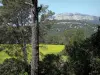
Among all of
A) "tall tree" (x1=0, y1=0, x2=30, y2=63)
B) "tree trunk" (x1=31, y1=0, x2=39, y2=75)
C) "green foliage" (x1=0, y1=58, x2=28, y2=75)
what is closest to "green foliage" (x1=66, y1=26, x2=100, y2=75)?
"green foliage" (x1=0, y1=58, x2=28, y2=75)

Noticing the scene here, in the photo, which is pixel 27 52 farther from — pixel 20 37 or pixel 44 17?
pixel 44 17

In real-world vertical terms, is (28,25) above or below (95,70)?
above

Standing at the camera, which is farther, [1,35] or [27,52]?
[27,52]

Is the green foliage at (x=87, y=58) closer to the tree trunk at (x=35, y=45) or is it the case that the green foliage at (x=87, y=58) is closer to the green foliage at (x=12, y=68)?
the green foliage at (x=12, y=68)

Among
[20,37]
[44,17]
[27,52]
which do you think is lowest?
A: [27,52]

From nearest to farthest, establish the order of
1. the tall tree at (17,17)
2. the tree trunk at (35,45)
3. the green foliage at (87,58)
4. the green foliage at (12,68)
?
the tree trunk at (35,45), the green foliage at (12,68), the green foliage at (87,58), the tall tree at (17,17)

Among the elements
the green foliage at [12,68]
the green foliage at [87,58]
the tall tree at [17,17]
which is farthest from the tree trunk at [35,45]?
the tall tree at [17,17]

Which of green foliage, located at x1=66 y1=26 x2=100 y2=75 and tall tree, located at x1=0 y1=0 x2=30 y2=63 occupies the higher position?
tall tree, located at x1=0 y1=0 x2=30 y2=63

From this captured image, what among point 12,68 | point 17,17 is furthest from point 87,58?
point 17,17

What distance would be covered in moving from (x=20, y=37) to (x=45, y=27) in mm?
2476

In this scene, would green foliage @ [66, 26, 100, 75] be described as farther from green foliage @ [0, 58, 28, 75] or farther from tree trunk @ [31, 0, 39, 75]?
tree trunk @ [31, 0, 39, 75]

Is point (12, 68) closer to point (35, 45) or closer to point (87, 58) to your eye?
point (35, 45)

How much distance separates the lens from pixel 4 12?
23.6 m

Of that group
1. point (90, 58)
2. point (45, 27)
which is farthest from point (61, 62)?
point (45, 27)
